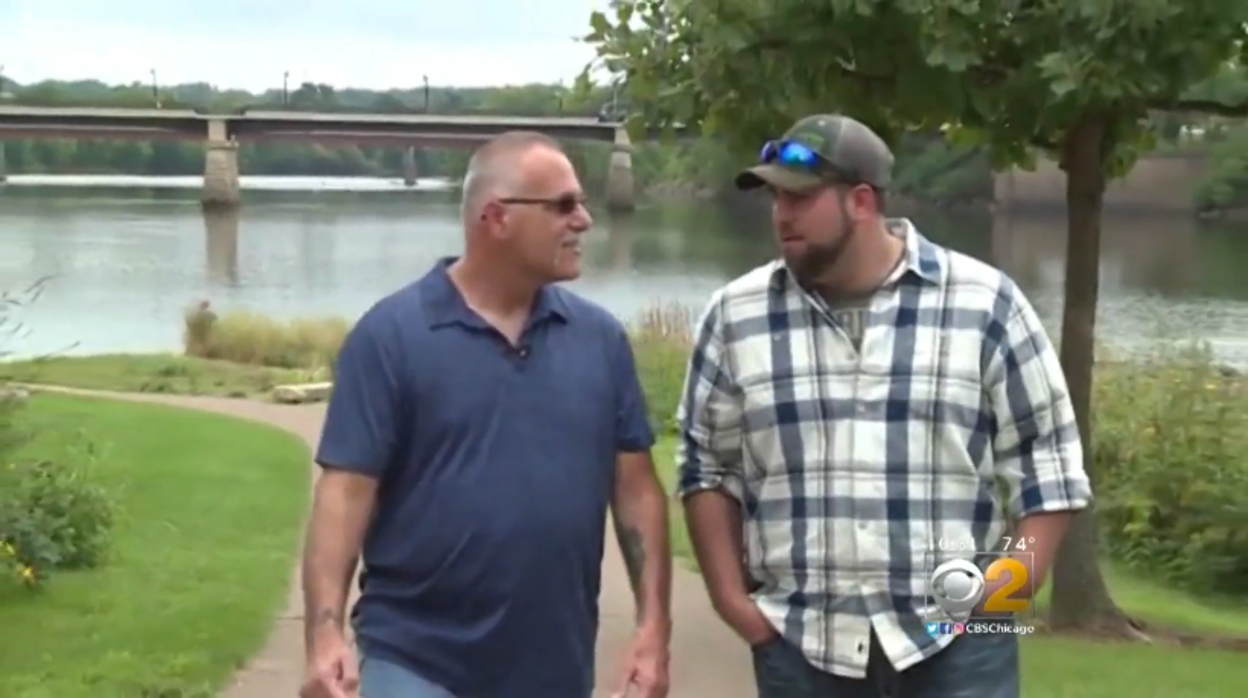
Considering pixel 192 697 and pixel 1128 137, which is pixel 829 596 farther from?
pixel 1128 137

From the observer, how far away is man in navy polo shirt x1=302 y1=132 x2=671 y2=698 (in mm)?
3344

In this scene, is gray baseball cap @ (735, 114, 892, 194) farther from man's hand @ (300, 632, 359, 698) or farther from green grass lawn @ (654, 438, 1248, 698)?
green grass lawn @ (654, 438, 1248, 698)

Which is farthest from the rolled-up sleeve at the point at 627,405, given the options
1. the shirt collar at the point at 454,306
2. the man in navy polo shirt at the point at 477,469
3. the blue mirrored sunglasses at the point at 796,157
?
the blue mirrored sunglasses at the point at 796,157

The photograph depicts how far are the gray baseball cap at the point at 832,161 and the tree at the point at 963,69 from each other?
3.14 meters

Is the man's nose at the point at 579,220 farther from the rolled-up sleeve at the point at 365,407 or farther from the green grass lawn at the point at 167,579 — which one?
the green grass lawn at the point at 167,579

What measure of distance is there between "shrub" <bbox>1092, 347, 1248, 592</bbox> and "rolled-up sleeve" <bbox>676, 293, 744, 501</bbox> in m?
8.02

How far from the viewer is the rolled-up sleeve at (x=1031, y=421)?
335 cm

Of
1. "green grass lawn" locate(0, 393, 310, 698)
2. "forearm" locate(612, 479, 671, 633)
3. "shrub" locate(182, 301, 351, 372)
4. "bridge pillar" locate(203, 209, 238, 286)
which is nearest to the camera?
"forearm" locate(612, 479, 671, 633)

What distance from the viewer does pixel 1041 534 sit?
344cm

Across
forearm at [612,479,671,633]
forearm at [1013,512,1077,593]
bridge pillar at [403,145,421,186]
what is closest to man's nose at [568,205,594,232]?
forearm at [612,479,671,633]

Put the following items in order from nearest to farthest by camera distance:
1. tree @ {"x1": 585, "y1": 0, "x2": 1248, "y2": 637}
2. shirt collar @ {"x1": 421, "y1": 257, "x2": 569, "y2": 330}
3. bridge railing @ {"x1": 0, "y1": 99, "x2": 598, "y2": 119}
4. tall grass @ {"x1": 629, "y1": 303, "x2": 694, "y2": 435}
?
shirt collar @ {"x1": 421, "y1": 257, "x2": 569, "y2": 330}, tree @ {"x1": 585, "y1": 0, "x2": 1248, "y2": 637}, tall grass @ {"x1": 629, "y1": 303, "x2": 694, "y2": 435}, bridge railing @ {"x1": 0, "y1": 99, "x2": 598, "y2": 119}

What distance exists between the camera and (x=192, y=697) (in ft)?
21.2

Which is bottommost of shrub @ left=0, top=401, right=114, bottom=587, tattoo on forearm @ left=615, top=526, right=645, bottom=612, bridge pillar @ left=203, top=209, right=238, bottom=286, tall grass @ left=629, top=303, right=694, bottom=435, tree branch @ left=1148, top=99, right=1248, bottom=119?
bridge pillar @ left=203, top=209, right=238, bottom=286

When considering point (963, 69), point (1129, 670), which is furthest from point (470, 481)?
point (1129, 670)
